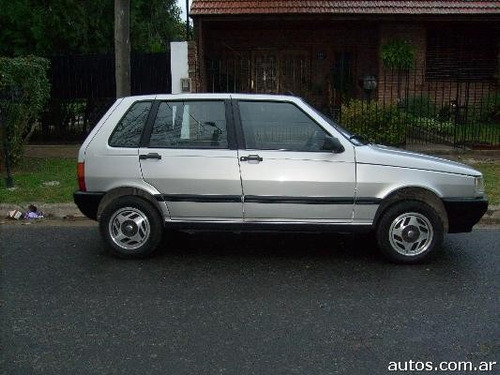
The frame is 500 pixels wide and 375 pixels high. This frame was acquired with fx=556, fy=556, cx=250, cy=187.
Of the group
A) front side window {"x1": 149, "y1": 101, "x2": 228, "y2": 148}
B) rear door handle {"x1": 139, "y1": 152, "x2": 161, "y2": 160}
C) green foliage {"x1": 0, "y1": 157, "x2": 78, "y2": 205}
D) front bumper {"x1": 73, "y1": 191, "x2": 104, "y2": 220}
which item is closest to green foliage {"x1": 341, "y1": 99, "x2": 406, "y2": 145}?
green foliage {"x1": 0, "y1": 157, "x2": 78, "y2": 205}

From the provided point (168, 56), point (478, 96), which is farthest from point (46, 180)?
point (478, 96)

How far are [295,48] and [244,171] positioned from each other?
44.2 feet

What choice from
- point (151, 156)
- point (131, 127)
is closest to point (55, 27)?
point (131, 127)

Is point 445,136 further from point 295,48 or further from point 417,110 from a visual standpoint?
point 295,48

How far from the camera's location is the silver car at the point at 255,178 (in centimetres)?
515

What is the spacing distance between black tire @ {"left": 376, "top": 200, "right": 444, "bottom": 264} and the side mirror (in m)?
0.72

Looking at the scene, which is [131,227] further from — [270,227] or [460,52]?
[460,52]

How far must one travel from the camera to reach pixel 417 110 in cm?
1486

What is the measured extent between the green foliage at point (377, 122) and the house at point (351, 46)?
11.8ft

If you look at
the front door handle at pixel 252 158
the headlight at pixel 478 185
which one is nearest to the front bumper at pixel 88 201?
the front door handle at pixel 252 158

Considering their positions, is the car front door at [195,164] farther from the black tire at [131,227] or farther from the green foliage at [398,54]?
the green foliage at [398,54]

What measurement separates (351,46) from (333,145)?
1370cm

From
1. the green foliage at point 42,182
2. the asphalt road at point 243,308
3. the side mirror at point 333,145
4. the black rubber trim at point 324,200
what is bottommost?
the asphalt road at point 243,308

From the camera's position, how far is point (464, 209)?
5188 mm
